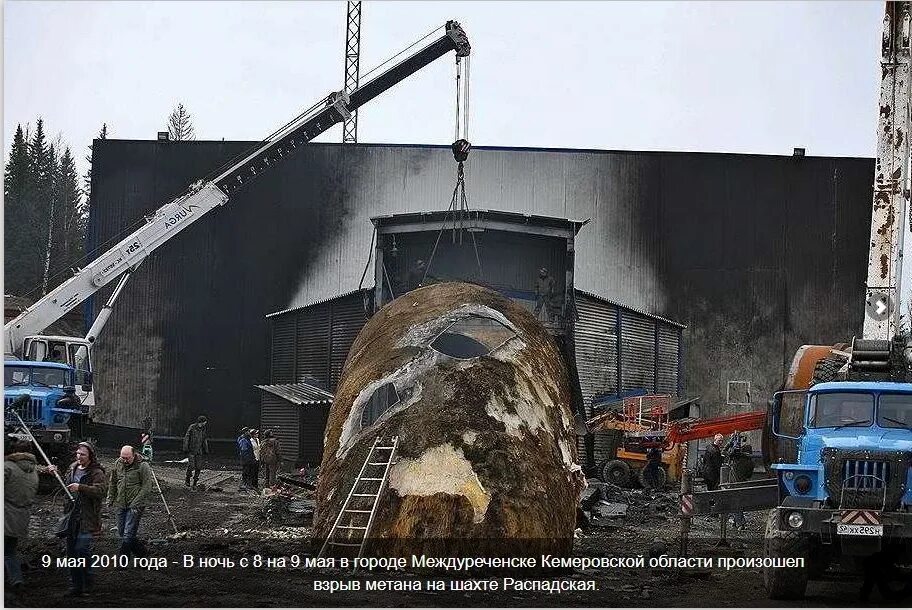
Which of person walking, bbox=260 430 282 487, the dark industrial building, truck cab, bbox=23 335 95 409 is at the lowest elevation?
person walking, bbox=260 430 282 487

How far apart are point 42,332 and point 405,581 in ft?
42.0

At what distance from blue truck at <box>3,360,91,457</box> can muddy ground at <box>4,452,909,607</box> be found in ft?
6.58

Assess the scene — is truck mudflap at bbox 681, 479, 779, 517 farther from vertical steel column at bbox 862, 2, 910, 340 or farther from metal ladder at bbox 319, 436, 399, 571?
metal ladder at bbox 319, 436, 399, 571

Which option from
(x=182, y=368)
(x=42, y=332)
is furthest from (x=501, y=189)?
(x=42, y=332)

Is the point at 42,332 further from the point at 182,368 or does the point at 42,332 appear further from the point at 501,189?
the point at 501,189

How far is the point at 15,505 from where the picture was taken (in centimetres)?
1029

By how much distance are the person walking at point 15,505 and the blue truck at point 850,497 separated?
7.05 meters

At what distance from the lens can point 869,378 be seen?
12945mm

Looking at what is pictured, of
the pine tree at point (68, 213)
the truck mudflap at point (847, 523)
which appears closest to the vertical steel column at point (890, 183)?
the truck mudflap at point (847, 523)

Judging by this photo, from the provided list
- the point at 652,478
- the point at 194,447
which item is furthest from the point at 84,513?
the point at 652,478

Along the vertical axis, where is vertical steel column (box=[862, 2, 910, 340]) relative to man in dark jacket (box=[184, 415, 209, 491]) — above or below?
above

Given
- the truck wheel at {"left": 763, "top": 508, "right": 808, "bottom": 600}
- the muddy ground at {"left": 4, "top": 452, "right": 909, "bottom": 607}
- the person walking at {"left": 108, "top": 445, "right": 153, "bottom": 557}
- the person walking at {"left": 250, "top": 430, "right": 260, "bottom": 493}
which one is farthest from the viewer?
the person walking at {"left": 250, "top": 430, "right": 260, "bottom": 493}

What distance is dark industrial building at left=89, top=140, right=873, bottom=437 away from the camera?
22.8 meters

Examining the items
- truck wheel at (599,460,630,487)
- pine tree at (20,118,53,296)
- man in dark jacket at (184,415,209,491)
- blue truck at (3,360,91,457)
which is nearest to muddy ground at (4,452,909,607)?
blue truck at (3,360,91,457)
